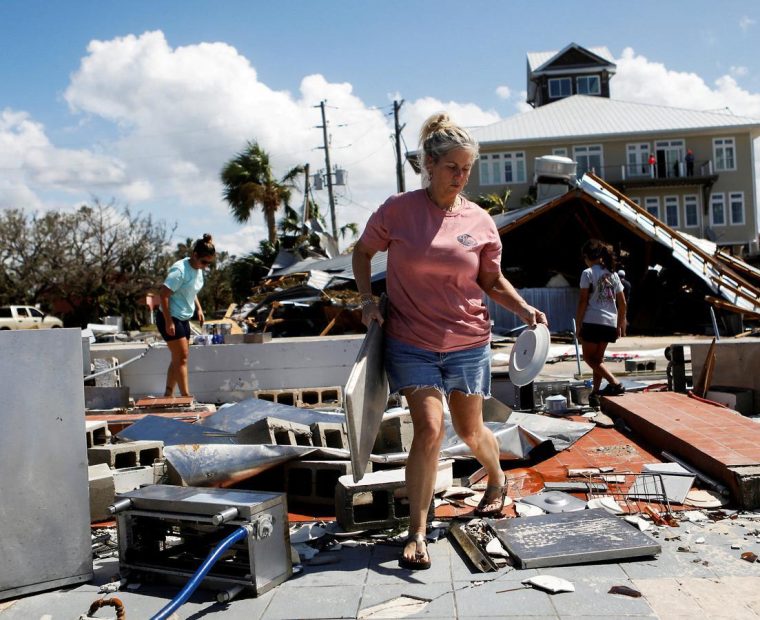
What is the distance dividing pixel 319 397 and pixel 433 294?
17.9ft

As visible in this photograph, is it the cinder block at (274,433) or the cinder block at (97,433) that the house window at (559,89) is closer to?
the cinder block at (97,433)

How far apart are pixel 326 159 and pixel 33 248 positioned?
54.2 feet

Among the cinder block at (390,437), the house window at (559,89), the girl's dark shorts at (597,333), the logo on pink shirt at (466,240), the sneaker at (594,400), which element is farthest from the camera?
the house window at (559,89)

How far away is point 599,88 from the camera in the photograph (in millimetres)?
52188

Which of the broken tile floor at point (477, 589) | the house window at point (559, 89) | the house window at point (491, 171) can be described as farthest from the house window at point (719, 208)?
the broken tile floor at point (477, 589)

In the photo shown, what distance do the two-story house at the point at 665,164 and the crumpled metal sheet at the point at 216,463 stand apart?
4063 cm

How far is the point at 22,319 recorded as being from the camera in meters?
31.8

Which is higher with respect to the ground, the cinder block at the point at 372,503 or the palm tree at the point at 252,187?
the palm tree at the point at 252,187

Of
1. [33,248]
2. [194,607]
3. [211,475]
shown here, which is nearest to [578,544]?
[194,607]

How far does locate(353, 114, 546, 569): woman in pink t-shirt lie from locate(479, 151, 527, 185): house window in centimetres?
4162

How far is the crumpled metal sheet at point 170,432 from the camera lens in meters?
5.27

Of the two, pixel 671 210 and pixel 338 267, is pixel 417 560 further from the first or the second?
pixel 671 210

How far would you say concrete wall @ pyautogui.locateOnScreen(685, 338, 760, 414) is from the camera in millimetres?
7265

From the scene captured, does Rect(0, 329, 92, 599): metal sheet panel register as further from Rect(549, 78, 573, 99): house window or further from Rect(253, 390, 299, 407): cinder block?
Rect(549, 78, 573, 99): house window
